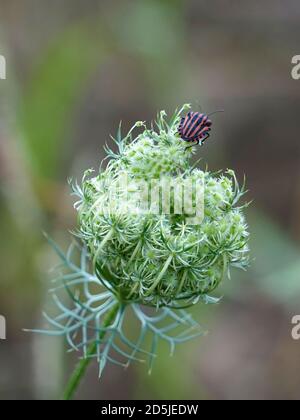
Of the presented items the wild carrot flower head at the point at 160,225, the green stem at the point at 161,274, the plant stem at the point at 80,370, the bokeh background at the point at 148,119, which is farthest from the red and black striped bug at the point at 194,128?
the bokeh background at the point at 148,119

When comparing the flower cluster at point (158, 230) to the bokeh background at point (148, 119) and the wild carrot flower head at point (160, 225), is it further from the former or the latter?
the bokeh background at point (148, 119)

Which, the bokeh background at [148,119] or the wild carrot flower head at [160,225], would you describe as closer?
the wild carrot flower head at [160,225]

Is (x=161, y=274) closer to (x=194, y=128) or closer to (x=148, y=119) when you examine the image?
(x=194, y=128)

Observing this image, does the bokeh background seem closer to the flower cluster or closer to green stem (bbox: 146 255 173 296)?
the flower cluster

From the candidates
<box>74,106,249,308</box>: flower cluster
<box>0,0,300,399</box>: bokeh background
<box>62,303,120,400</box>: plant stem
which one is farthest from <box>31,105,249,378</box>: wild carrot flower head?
<box>0,0,300,399</box>: bokeh background

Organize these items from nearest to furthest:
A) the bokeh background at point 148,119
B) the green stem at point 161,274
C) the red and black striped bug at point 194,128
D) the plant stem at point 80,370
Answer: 1. the green stem at point 161,274
2. the red and black striped bug at point 194,128
3. the plant stem at point 80,370
4. the bokeh background at point 148,119

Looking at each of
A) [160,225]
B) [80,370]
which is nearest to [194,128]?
[160,225]
